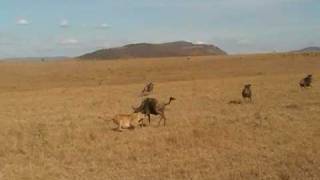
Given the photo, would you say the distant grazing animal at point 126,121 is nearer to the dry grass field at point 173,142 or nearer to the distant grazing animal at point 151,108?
the dry grass field at point 173,142

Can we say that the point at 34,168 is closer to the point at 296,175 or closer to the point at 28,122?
the point at 296,175

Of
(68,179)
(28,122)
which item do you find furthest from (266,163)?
(28,122)

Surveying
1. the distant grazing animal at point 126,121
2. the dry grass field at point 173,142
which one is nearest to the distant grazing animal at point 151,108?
the dry grass field at point 173,142

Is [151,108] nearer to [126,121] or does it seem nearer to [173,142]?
[126,121]

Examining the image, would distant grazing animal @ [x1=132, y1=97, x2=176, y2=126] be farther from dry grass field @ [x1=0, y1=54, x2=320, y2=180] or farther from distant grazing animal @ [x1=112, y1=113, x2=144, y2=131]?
distant grazing animal @ [x1=112, y1=113, x2=144, y2=131]

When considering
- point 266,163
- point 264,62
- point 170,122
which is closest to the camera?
point 266,163

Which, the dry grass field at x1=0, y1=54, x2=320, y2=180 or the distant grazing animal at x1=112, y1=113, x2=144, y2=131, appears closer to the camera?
the dry grass field at x1=0, y1=54, x2=320, y2=180

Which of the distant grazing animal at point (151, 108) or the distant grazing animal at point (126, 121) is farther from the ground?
the distant grazing animal at point (151, 108)

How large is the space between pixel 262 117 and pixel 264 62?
53178 millimetres

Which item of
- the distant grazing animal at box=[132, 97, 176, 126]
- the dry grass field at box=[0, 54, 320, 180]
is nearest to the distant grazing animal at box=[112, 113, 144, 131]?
the dry grass field at box=[0, 54, 320, 180]

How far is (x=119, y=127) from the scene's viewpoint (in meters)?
17.8

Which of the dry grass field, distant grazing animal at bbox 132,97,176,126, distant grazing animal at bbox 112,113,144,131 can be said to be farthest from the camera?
distant grazing animal at bbox 132,97,176,126

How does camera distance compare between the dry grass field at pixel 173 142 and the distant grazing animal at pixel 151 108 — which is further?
the distant grazing animal at pixel 151 108

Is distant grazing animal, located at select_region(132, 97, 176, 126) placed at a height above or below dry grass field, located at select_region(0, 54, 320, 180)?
above
